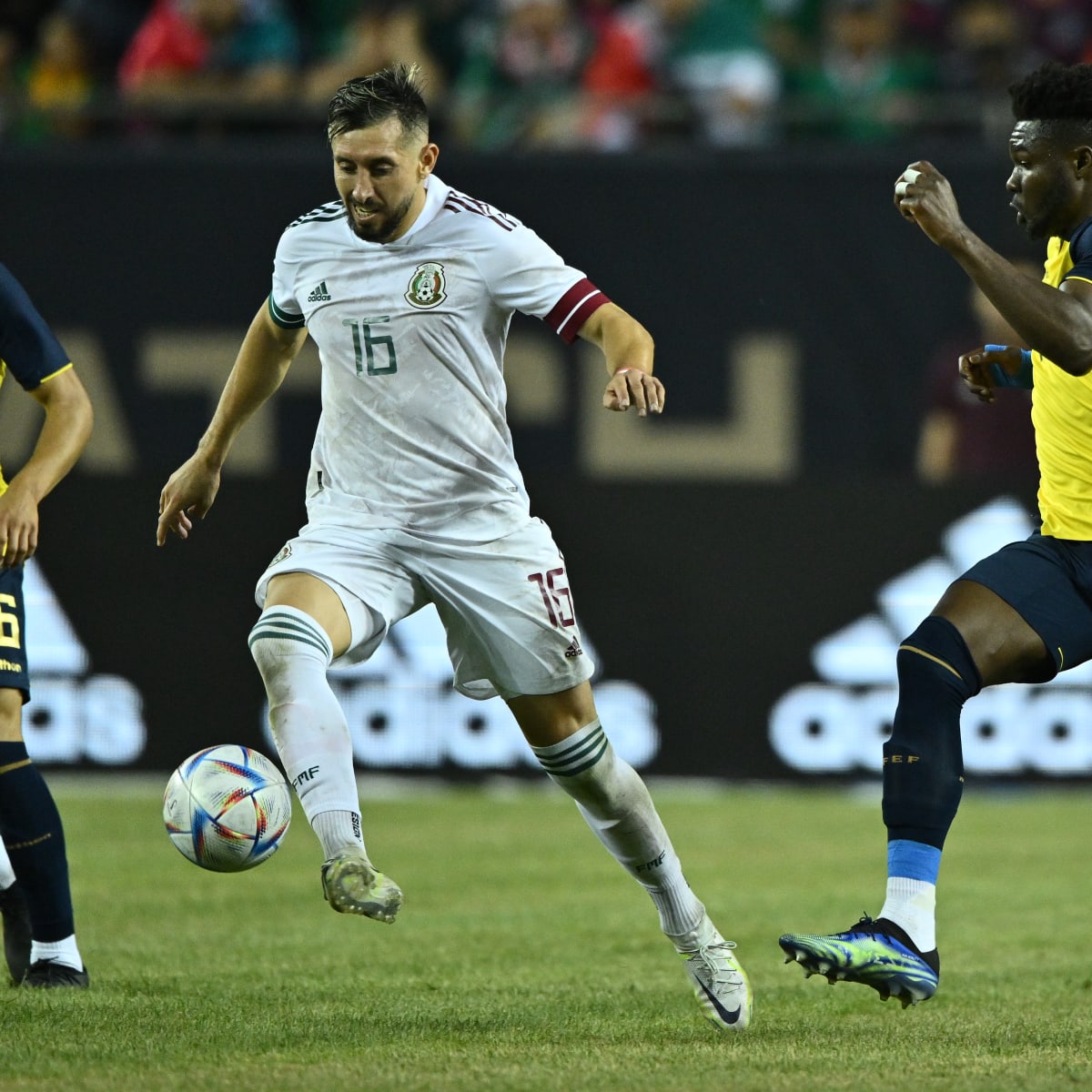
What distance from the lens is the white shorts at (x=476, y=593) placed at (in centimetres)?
536

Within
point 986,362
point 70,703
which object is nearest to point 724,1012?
point 986,362

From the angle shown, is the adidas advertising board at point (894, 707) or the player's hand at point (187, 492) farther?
the adidas advertising board at point (894, 707)

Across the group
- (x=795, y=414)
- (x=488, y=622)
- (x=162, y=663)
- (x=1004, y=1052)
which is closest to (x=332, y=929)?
(x=488, y=622)

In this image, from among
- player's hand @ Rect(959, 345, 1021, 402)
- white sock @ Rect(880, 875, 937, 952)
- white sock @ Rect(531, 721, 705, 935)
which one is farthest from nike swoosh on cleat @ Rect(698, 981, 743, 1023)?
player's hand @ Rect(959, 345, 1021, 402)

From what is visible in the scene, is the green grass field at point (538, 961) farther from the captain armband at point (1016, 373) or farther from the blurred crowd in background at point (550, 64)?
the blurred crowd in background at point (550, 64)

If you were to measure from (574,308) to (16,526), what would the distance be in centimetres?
171

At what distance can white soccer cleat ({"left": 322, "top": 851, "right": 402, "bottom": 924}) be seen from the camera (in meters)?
4.45

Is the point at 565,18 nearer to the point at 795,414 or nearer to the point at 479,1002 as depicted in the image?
the point at 795,414

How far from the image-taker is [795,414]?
432 inches

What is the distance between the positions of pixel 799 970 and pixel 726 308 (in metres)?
5.21

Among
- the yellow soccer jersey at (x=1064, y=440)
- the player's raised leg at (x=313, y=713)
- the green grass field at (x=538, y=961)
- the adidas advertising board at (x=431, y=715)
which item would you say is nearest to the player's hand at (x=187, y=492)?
the player's raised leg at (x=313, y=713)

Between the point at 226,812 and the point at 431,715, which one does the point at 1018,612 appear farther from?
the point at 431,715

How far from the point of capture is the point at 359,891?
4.46 meters

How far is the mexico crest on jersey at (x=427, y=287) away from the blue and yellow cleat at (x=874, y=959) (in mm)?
2047
